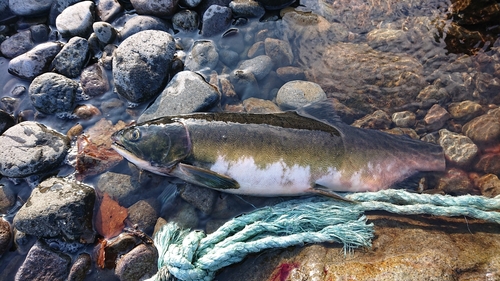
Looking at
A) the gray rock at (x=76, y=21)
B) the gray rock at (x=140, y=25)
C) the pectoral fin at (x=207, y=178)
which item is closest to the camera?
the pectoral fin at (x=207, y=178)

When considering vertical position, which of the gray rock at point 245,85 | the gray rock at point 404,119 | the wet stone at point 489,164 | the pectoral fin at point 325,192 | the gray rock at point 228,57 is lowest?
the wet stone at point 489,164

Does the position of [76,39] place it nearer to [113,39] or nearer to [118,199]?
[113,39]

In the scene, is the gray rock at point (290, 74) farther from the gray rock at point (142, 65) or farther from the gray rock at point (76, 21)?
the gray rock at point (76, 21)

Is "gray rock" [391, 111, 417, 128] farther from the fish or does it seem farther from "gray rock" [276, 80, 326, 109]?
"gray rock" [276, 80, 326, 109]

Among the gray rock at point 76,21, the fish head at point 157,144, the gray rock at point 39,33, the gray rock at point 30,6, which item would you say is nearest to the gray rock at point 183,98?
the fish head at point 157,144

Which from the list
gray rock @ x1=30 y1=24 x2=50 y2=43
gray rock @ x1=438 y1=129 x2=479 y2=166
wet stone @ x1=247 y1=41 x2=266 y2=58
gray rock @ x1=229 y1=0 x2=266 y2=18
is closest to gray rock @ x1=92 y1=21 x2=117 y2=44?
gray rock @ x1=30 y1=24 x2=50 y2=43

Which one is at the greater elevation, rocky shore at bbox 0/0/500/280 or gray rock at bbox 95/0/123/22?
gray rock at bbox 95/0/123/22

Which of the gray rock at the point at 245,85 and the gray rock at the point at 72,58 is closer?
the gray rock at the point at 245,85
